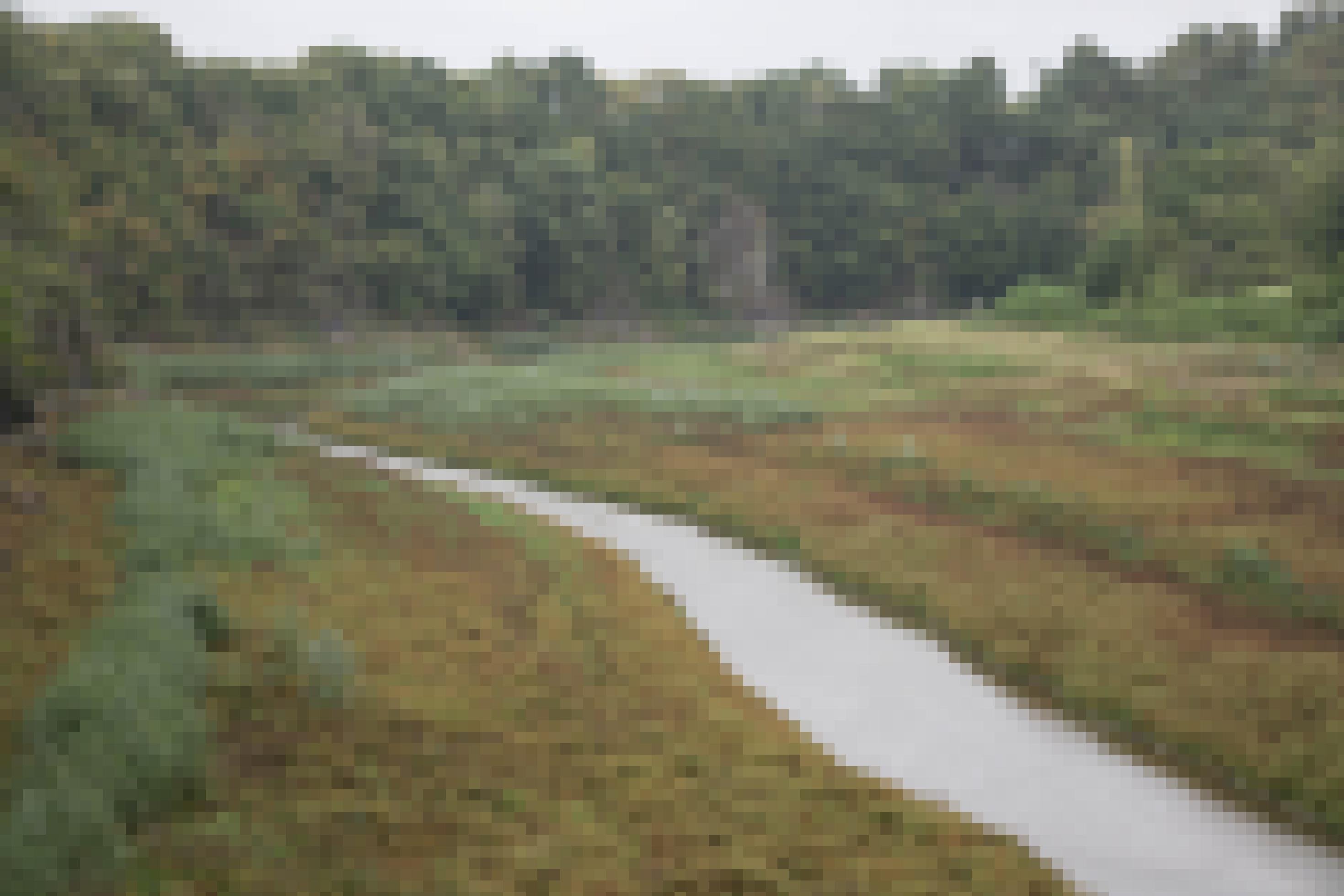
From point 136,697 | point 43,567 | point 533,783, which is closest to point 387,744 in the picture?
point 533,783

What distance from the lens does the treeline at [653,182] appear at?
61.4 metres

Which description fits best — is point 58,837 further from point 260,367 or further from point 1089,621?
point 260,367

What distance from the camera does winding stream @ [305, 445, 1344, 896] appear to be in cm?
779

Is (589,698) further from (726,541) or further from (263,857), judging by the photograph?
(726,541)

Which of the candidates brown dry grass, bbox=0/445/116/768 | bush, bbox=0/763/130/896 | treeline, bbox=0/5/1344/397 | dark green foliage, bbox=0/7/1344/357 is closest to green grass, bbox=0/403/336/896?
bush, bbox=0/763/130/896

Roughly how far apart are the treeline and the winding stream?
2849 cm

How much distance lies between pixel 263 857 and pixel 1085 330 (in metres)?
62.8

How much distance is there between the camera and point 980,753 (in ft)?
32.1

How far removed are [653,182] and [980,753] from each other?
96911 millimetres

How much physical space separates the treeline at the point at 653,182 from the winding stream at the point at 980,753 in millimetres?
28494

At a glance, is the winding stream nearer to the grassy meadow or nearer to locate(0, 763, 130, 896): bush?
the grassy meadow

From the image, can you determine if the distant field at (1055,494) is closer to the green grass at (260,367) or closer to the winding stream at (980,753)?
the winding stream at (980,753)

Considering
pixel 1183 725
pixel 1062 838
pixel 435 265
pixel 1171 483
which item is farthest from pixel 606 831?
pixel 435 265

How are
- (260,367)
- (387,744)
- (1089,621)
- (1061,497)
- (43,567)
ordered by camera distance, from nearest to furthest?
1. (387,744)
2. (43,567)
3. (1089,621)
4. (1061,497)
5. (260,367)
